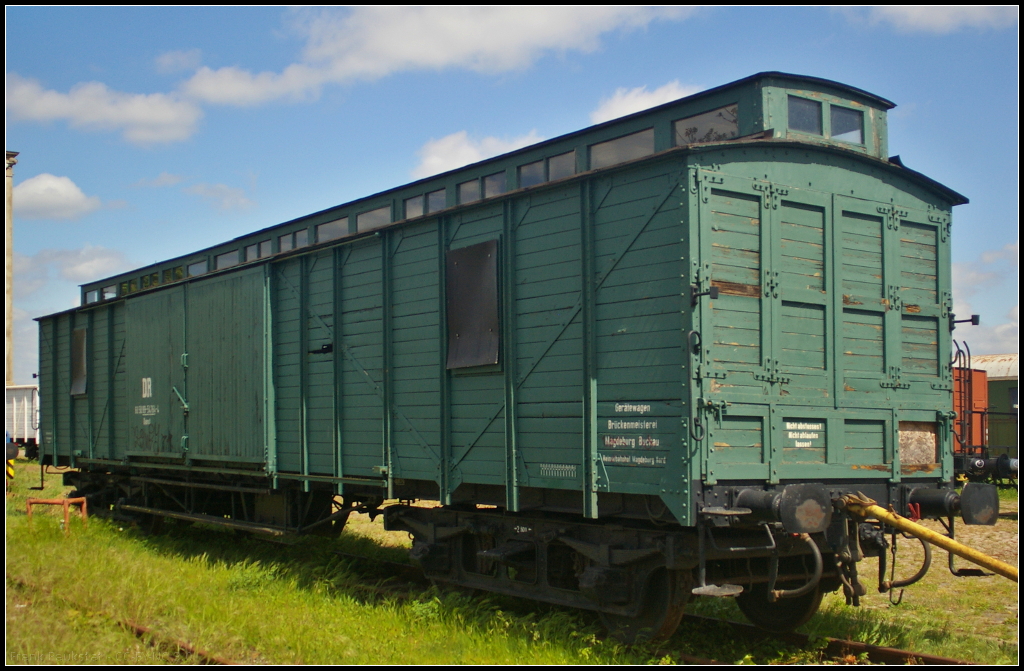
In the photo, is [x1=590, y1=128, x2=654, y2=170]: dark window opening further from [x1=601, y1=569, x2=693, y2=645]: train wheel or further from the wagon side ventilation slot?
[x1=601, y1=569, x2=693, y2=645]: train wheel

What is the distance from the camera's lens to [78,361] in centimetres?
1588

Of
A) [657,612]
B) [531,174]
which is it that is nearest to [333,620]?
[657,612]

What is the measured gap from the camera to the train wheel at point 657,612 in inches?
267

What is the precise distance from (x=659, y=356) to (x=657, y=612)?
2114mm

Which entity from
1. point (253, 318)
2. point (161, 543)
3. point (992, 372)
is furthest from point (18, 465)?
point (992, 372)

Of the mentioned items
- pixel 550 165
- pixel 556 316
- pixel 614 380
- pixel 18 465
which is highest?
pixel 550 165

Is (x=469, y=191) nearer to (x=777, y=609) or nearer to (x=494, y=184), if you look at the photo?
(x=494, y=184)

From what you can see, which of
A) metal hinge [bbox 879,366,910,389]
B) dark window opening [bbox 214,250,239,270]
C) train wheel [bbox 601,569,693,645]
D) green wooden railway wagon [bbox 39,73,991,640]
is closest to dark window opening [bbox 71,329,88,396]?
dark window opening [bbox 214,250,239,270]

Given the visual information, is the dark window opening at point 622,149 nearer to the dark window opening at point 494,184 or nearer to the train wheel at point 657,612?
the dark window opening at point 494,184

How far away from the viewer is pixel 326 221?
11711 millimetres

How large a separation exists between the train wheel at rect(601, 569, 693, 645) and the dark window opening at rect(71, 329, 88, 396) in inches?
473

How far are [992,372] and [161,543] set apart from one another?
2070 centimetres

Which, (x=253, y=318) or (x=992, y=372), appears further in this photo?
(x=992, y=372)

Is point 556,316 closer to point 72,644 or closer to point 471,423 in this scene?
point 471,423
